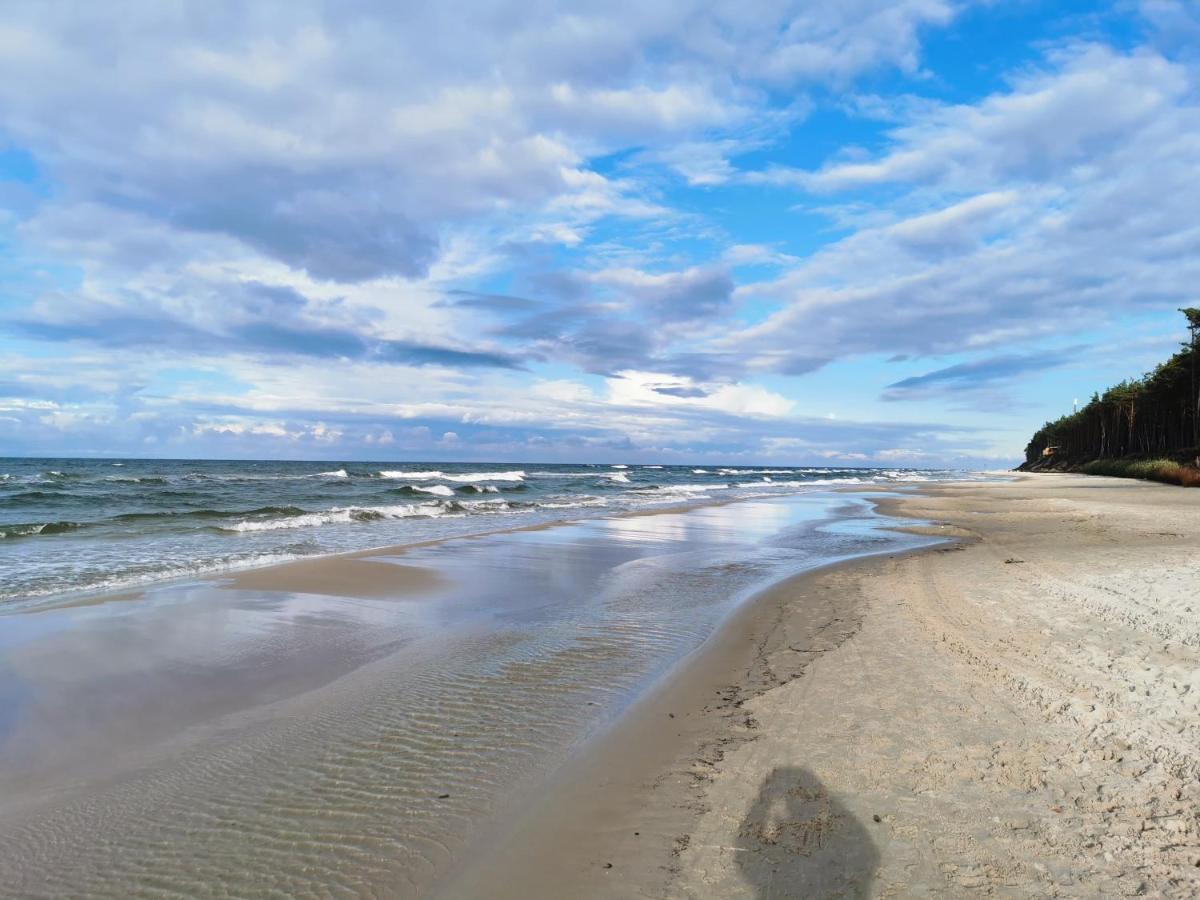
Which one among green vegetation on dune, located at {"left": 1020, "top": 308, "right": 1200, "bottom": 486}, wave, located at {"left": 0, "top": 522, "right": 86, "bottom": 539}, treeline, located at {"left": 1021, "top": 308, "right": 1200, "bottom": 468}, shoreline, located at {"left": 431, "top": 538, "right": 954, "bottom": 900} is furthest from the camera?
treeline, located at {"left": 1021, "top": 308, "right": 1200, "bottom": 468}

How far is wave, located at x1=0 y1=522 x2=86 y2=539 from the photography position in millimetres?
16875

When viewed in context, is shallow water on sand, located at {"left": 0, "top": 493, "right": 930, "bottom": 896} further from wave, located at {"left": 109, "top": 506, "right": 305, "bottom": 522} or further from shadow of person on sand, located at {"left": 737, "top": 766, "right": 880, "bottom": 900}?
wave, located at {"left": 109, "top": 506, "right": 305, "bottom": 522}

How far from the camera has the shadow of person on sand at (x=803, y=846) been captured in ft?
9.67

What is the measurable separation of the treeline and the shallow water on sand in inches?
2172

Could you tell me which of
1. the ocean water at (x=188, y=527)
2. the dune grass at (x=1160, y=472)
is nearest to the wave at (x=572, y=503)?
the ocean water at (x=188, y=527)

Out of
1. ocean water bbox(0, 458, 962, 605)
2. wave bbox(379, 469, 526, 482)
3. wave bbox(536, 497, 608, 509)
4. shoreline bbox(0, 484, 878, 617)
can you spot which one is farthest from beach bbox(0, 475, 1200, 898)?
wave bbox(379, 469, 526, 482)

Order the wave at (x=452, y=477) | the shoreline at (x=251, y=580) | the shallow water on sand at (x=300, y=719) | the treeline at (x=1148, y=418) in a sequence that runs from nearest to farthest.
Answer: the shallow water on sand at (x=300, y=719), the shoreline at (x=251, y=580), the treeline at (x=1148, y=418), the wave at (x=452, y=477)

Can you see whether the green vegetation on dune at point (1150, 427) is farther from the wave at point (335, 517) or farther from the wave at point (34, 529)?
the wave at point (34, 529)

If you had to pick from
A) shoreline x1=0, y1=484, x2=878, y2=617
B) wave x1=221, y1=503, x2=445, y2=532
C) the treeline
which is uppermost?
the treeline

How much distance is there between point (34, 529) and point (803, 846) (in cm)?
2157

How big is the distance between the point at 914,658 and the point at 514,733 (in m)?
3.78

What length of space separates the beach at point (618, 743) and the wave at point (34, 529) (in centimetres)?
1069

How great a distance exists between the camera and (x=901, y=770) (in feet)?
12.9

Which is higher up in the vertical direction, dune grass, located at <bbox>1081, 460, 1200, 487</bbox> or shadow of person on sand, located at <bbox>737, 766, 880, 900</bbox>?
dune grass, located at <bbox>1081, 460, 1200, 487</bbox>
